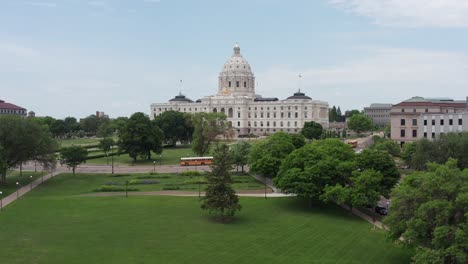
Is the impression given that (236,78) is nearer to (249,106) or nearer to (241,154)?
(249,106)

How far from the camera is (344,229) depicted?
3888cm

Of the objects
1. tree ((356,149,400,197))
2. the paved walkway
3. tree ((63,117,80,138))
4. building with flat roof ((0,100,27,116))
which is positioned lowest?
the paved walkway

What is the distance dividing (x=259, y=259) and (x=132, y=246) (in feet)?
30.6

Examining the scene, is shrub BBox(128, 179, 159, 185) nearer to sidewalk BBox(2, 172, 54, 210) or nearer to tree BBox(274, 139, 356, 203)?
sidewalk BBox(2, 172, 54, 210)

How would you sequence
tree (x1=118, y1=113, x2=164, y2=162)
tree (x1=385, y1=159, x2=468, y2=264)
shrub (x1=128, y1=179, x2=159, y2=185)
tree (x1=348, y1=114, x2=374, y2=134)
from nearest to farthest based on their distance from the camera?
tree (x1=385, y1=159, x2=468, y2=264)
shrub (x1=128, y1=179, x2=159, y2=185)
tree (x1=118, y1=113, x2=164, y2=162)
tree (x1=348, y1=114, x2=374, y2=134)

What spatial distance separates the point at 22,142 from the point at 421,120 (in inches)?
2522

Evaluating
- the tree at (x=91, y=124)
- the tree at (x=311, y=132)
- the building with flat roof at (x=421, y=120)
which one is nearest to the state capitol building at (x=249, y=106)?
the tree at (x=91, y=124)

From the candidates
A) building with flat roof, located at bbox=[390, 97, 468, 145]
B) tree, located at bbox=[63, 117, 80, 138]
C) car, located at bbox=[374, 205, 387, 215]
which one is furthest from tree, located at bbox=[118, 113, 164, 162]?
tree, located at bbox=[63, 117, 80, 138]

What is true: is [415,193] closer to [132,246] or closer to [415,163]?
[132,246]

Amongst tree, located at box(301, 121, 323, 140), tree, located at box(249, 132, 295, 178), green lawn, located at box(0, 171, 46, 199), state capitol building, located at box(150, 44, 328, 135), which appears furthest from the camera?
state capitol building, located at box(150, 44, 328, 135)

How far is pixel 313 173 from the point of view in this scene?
45.2m

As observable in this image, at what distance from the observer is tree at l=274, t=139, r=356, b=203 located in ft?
147

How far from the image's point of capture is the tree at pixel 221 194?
4053 centimetres

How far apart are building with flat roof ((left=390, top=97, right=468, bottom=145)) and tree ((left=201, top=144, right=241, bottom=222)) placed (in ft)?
161
